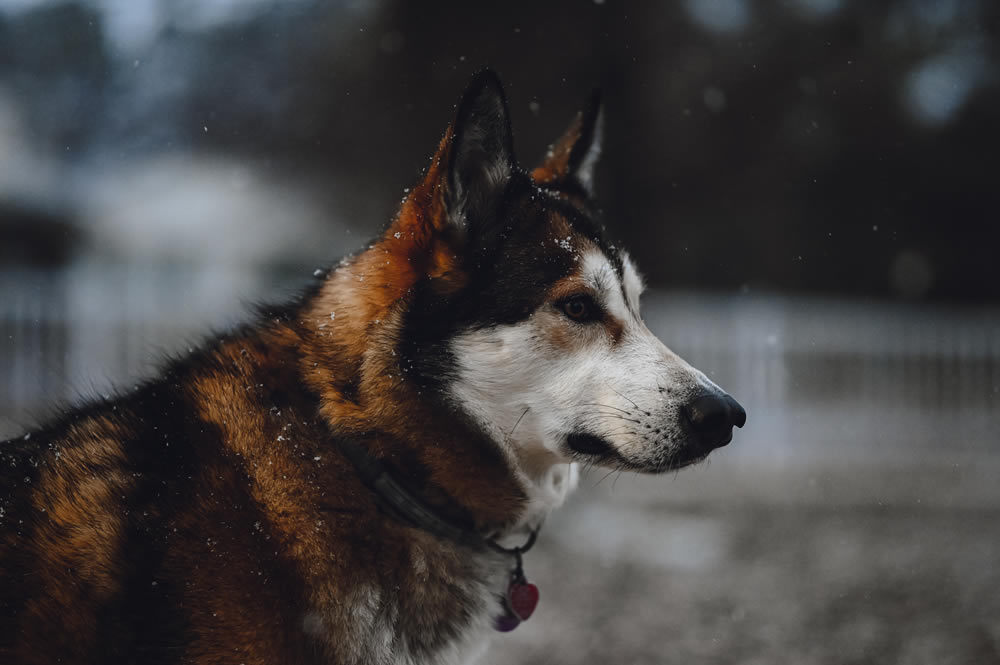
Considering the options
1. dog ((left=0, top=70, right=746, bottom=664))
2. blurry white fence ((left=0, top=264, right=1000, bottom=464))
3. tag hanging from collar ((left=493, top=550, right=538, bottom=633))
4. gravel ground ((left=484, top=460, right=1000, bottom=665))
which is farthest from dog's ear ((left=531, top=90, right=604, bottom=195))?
blurry white fence ((left=0, top=264, right=1000, bottom=464))

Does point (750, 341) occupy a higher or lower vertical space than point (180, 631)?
lower

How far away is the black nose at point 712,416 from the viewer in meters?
2.09

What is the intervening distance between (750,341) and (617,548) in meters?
7.77

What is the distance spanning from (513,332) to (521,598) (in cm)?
78

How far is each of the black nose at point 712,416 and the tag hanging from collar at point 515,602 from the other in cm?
67

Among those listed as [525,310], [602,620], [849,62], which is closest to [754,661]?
[602,620]

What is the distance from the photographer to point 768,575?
Answer: 5324 millimetres

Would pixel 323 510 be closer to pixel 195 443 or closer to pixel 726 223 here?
pixel 195 443

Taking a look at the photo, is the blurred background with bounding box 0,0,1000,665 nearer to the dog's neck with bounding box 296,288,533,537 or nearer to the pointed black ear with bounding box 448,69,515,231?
the dog's neck with bounding box 296,288,533,537

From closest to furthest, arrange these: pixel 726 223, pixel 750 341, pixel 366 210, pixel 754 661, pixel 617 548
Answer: pixel 754 661 → pixel 617 548 → pixel 366 210 → pixel 750 341 → pixel 726 223

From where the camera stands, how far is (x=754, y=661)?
383cm

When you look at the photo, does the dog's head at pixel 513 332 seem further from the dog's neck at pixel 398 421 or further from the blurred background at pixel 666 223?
the blurred background at pixel 666 223

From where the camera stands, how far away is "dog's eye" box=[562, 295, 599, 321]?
2.24 metres

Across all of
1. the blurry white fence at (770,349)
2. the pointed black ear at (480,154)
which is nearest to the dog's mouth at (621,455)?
the pointed black ear at (480,154)
